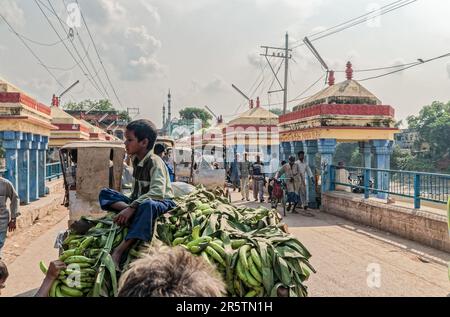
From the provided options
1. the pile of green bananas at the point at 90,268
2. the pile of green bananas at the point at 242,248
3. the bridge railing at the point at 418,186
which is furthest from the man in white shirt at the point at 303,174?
the pile of green bananas at the point at 90,268

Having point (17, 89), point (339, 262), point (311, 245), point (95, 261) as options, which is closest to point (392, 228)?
point (311, 245)

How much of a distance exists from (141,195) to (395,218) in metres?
8.04

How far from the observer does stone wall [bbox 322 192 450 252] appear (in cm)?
849

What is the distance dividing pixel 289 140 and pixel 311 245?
343 inches

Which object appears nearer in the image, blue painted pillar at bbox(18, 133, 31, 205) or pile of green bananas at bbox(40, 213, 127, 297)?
pile of green bananas at bbox(40, 213, 127, 297)

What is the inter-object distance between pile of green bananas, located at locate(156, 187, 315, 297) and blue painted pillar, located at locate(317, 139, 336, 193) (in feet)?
35.2

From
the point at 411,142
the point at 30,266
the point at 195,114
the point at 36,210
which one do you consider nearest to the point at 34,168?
the point at 36,210

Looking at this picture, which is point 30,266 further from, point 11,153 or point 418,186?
point 418,186

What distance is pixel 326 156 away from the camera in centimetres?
1416

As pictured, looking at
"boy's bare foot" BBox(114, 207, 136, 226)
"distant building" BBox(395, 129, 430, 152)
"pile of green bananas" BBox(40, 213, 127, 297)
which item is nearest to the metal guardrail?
"pile of green bananas" BBox(40, 213, 127, 297)

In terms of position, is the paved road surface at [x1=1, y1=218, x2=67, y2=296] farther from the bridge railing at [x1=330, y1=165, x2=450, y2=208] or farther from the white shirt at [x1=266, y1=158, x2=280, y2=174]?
the white shirt at [x1=266, y1=158, x2=280, y2=174]

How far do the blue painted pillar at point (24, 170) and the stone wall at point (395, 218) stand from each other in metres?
9.57
